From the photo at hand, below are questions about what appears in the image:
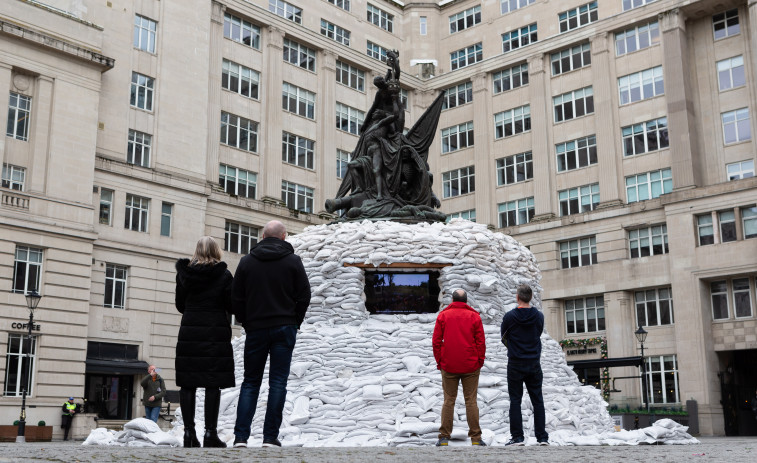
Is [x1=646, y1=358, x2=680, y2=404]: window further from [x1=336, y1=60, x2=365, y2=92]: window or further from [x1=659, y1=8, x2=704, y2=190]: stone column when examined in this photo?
[x1=336, y1=60, x2=365, y2=92]: window

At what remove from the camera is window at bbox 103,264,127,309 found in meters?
35.8

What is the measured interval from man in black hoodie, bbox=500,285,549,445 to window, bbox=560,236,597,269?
115 feet

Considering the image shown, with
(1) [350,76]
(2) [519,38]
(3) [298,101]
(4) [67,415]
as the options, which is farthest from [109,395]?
(2) [519,38]

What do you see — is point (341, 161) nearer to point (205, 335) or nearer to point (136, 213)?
point (136, 213)

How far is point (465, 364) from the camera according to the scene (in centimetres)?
987

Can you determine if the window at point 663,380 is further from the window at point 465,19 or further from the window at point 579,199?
the window at point 465,19

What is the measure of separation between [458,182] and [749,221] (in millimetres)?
19565

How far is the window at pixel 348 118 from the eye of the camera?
50344 mm

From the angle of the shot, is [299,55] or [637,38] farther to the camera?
[299,55]

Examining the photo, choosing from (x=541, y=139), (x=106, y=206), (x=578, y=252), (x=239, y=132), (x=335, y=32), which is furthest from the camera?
(x=335, y=32)

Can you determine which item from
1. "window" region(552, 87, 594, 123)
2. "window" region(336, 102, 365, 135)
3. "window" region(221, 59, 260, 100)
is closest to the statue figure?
"window" region(221, 59, 260, 100)

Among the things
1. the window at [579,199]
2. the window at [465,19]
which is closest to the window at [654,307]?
the window at [579,199]

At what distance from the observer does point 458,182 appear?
5262cm

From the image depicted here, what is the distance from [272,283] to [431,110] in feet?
37.9
